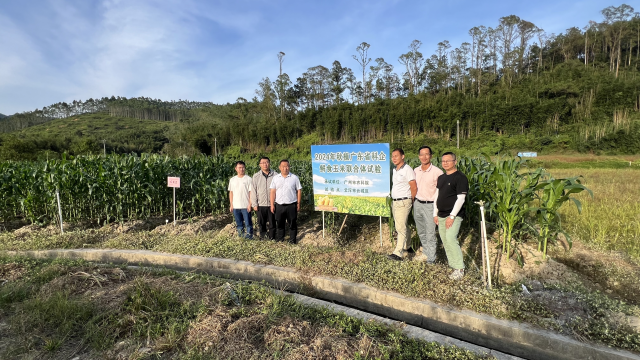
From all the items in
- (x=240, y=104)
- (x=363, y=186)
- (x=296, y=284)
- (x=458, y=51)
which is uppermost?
(x=458, y=51)

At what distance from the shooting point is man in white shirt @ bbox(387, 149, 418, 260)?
414 cm

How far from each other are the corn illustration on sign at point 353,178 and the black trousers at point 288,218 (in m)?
0.60

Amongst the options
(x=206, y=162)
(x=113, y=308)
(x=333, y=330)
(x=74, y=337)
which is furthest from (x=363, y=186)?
(x=206, y=162)

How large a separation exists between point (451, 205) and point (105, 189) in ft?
23.5

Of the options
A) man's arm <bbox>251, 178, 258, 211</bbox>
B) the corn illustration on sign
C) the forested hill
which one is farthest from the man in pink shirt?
the forested hill

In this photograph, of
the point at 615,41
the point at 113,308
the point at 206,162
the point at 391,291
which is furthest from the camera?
the point at 615,41

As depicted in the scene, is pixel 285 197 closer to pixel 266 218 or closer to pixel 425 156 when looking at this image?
pixel 266 218

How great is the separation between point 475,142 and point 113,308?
35671mm

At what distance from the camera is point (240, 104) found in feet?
211

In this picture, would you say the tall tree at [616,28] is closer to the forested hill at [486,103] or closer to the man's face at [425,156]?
the forested hill at [486,103]

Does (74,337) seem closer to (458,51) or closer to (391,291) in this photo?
(391,291)

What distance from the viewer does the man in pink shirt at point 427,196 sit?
12.8 feet

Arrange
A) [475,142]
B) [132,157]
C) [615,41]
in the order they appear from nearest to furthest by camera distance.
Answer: [132,157]
[475,142]
[615,41]

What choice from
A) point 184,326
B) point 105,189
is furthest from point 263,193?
point 105,189
